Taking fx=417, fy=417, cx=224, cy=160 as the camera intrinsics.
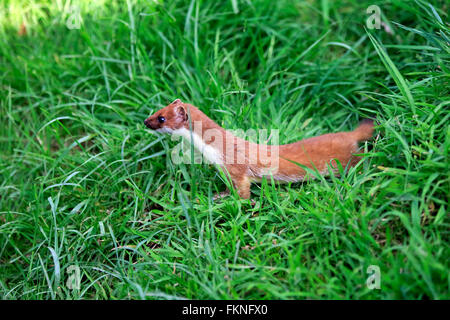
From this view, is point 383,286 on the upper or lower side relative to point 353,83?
lower

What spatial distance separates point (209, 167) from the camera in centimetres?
378

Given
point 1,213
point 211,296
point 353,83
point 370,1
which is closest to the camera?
point 211,296

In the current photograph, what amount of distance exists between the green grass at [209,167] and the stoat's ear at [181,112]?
41 cm

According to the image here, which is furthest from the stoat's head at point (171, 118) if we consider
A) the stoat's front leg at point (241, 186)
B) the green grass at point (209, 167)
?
the stoat's front leg at point (241, 186)

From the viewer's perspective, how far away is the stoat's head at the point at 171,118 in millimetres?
3518

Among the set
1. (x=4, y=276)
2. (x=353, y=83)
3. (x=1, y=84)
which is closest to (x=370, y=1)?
(x=353, y=83)

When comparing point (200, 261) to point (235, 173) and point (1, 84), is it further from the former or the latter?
point (1, 84)

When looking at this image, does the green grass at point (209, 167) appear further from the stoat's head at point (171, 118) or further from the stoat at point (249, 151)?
the stoat's head at point (171, 118)

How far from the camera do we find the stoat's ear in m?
3.50

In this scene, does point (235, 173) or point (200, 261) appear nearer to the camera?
point (200, 261)

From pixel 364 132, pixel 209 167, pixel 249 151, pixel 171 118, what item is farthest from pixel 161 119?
pixel 364 132

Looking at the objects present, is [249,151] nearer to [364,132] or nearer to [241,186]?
[241,186]

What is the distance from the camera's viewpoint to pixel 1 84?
188 inches

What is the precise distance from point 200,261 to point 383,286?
47.7 inches
